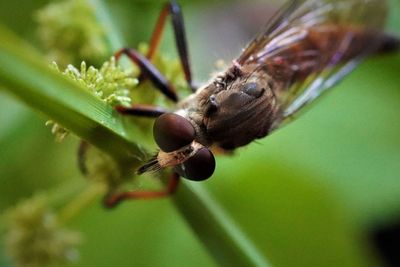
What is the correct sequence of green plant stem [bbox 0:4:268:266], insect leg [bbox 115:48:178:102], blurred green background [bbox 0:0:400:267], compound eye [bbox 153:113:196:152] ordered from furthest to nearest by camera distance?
1. blurred green background [bbox 0:0:400:267]
2. insect leg [bbox 115:48:178:102]
3. compound eye [bbox 153:113:196:152]
4. green plant stem [bbox 0:4:268:266]

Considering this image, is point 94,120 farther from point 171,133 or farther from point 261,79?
point 261,79

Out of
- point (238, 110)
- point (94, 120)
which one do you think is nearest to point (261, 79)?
point (238, 110)

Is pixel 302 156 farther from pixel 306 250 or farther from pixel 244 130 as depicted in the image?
pixel 244 130

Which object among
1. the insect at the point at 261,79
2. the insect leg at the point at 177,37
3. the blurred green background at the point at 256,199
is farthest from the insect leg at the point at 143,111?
the blurred green background at the point at 256,199

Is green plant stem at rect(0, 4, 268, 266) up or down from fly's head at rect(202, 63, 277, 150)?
down

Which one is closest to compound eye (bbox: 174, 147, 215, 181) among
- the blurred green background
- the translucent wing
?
the translucent wing

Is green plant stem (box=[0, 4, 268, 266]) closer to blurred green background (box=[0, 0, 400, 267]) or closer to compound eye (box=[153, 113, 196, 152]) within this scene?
compound eye (box=[153, 113, 196, 152])
